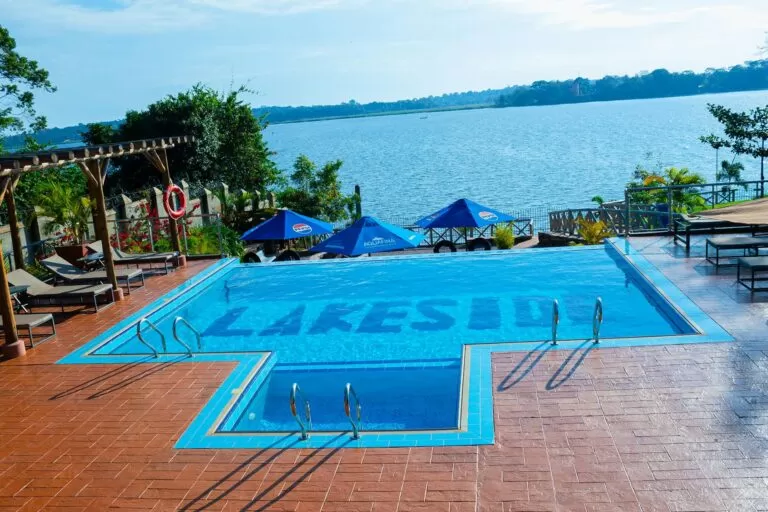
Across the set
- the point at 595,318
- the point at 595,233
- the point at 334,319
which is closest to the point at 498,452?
the point at 595,318

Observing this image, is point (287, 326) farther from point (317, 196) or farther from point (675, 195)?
point (317, 196)

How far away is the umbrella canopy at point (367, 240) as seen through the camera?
48.5 ft

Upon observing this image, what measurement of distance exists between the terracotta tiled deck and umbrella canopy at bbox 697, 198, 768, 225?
181cm

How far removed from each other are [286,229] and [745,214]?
995cm

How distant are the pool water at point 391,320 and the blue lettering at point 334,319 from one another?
2cm

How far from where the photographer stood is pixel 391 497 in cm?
548

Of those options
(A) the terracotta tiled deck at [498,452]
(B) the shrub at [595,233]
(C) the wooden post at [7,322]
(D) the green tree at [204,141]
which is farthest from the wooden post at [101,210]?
(D) the green tree at [204,141]

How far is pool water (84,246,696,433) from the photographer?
8258 mm

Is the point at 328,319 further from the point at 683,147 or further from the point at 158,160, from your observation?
the point at 683,147

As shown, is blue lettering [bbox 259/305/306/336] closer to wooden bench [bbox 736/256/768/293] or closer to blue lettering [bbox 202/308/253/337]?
blue lettering [bbox 202/308/253/337]

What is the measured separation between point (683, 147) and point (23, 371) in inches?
3288

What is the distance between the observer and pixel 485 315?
36.5ft

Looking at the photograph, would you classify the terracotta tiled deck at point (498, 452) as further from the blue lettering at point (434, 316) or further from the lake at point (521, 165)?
the lake at point (521, 165)

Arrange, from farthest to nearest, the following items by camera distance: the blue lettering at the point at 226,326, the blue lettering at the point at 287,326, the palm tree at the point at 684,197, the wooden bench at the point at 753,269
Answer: the palm tree at the point at 684,197 < the blue lettering at the point at 226,326 < the blue lettering at the point at 287,326 < the wooden bench at the point at 753,269
